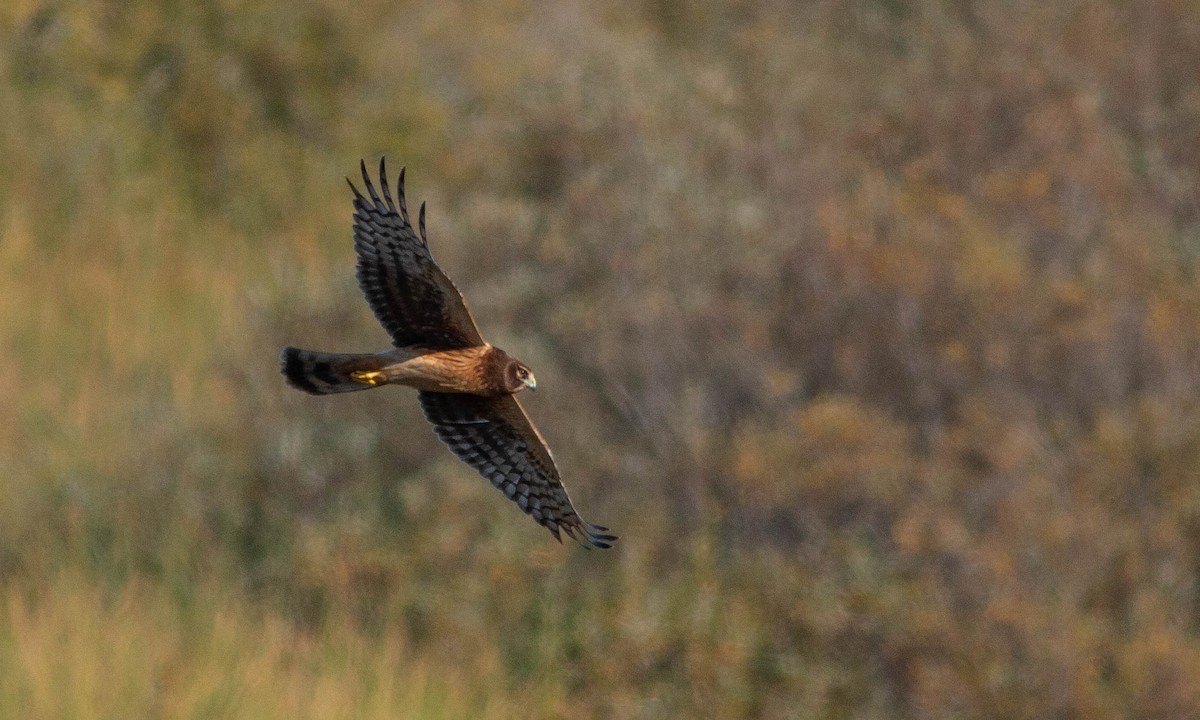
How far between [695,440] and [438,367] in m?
5.63

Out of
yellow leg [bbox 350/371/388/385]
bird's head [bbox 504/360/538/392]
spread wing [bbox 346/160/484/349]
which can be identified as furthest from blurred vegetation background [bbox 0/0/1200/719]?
yellow leg [bbox 350/371/388/385]

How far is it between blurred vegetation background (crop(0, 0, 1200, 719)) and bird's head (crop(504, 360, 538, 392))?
3944mm

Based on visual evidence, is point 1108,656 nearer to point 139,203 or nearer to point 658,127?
point 658,127

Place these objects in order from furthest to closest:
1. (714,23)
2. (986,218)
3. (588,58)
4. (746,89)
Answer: (714,23) < (746,89) < (588,58) < (986,218)

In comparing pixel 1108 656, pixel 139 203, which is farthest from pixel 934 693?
pixel 139 203

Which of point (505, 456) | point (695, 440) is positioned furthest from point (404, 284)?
point (695, 440)

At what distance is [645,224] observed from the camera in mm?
12508

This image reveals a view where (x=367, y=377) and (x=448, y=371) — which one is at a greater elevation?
(x=448, y=371)

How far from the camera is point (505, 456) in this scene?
7039 millimetres

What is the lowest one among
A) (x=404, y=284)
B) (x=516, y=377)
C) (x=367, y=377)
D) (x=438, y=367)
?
(x=367, y=377)

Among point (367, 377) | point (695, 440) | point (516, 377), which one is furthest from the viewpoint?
point (695, 440)

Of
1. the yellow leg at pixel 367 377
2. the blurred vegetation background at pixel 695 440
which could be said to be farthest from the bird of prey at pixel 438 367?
the blurred vegetation background at pixel 695 440

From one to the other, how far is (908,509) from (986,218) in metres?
2.18

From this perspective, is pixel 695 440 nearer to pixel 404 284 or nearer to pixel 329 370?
pixel 404 284
